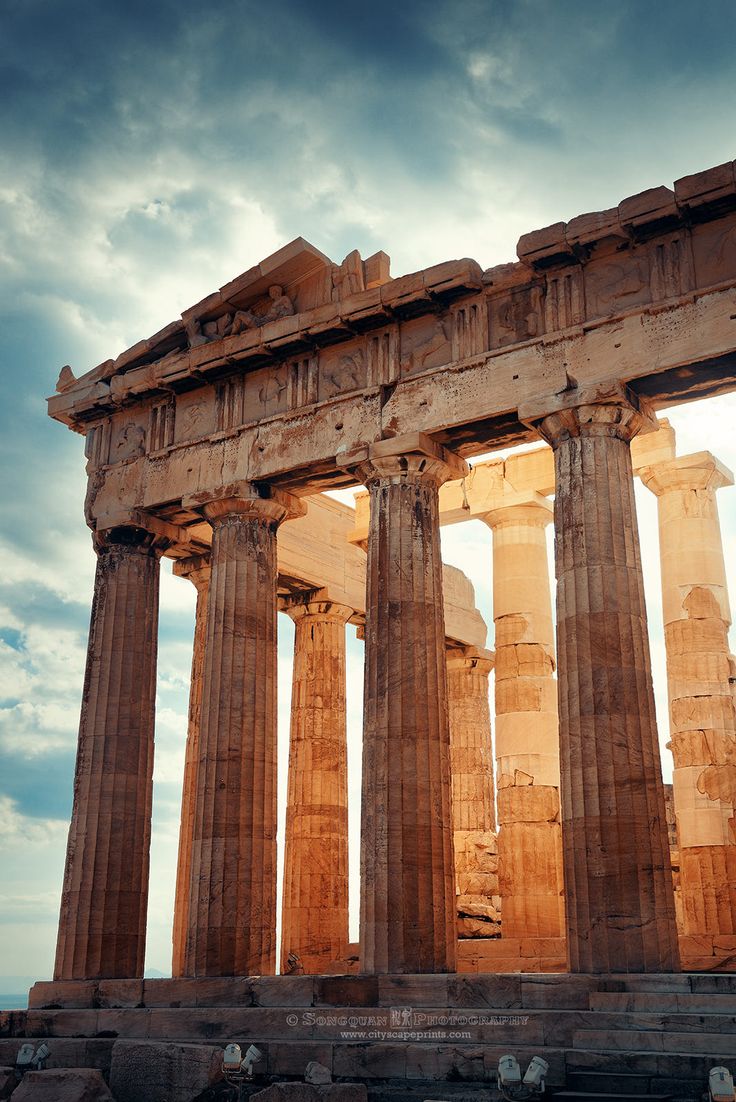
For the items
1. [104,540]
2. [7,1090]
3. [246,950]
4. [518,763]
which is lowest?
[7,1090]

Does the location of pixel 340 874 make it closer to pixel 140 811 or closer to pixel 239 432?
A: pixel 140 811

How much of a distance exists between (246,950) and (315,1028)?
392 centimetres

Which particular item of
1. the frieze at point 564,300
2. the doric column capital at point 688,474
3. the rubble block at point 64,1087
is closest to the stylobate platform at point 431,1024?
the rubble block at point 64,1087

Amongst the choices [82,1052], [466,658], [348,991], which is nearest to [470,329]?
[348,991]

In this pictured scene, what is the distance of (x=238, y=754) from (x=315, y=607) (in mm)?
8224

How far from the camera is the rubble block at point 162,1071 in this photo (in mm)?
17406

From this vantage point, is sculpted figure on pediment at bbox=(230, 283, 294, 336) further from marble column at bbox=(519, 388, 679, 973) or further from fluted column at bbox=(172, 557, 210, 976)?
marble column at bbox=(519, 388, 679, 973)

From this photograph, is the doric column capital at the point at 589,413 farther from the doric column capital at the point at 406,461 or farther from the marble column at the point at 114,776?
the marble column at the point at 114,776

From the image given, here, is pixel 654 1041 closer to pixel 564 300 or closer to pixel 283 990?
pixel 283 990

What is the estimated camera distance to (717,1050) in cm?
1495

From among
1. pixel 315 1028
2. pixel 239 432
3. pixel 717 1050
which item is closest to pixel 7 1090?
pixel 315 1028

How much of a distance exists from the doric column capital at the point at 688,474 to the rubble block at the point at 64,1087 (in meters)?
16.9

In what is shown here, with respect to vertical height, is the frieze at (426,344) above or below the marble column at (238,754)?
above

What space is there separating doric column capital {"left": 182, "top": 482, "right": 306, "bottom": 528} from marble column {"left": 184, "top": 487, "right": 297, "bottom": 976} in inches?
1.0
